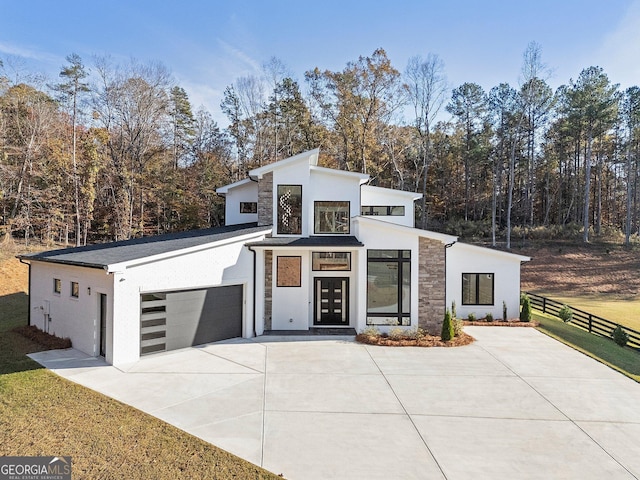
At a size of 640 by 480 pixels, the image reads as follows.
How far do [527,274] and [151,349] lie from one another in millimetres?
28431

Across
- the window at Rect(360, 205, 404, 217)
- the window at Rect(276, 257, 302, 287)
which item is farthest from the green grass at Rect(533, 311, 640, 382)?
the window at Rect(276, 257, 302, 287)

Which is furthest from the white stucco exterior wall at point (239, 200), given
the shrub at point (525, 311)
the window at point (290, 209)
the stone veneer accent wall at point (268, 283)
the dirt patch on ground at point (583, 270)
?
the dirt patch on ground at point (583, 270)

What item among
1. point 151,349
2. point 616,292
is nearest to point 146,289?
point 151,349

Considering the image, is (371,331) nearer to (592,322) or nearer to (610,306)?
(592,322)

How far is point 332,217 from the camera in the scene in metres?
14.7

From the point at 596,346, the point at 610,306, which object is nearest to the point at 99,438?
the point at 596,346

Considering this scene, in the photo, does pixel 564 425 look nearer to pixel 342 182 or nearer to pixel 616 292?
pixel 342 182

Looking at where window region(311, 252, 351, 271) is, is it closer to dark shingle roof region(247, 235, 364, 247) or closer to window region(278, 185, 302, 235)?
dark shingle roof region(247, 235, 364, 247)

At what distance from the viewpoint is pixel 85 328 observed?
10.2 metres

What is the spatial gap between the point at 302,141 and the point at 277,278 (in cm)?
2289

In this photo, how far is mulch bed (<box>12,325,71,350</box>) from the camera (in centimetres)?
1053

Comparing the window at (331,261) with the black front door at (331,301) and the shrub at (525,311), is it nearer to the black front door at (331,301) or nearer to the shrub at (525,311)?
the black front door at (331,301)

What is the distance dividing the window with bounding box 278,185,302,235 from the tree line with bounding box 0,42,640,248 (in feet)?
55.1

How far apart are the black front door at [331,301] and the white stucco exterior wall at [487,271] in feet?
16.0
